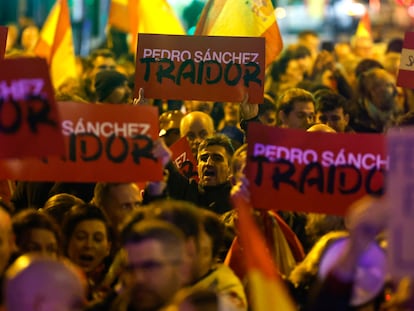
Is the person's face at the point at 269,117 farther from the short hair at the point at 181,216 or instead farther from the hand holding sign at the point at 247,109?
the short hair at the point at 181,216

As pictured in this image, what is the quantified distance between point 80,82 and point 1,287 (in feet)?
28.2

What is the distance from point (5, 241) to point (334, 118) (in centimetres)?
476

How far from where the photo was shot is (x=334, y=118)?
35.2ft

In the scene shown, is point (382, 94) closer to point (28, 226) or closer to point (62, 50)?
point (62, 50)

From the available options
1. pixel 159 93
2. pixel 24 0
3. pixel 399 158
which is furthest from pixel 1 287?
pixel 24 0

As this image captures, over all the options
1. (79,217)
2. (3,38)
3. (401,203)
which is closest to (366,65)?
(3,38)

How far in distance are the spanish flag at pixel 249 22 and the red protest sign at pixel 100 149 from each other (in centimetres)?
402

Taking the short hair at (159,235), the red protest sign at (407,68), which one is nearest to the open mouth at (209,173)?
the red protest sign at (407,68)

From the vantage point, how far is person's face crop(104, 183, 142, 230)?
24.7 ft

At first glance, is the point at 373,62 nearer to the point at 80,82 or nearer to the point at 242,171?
the point at 80,82

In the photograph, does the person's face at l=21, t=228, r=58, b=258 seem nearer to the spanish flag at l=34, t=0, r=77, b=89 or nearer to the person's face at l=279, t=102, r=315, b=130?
the person's face at l=279, t=102, r=315, b=130

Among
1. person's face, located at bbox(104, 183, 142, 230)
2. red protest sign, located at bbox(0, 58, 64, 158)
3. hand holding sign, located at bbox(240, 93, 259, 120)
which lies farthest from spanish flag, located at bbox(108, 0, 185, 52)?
red protest sign, located at bbox(0, 58, 64, 158)

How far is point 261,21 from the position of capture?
11.4 meters

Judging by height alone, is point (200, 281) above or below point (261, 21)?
below
